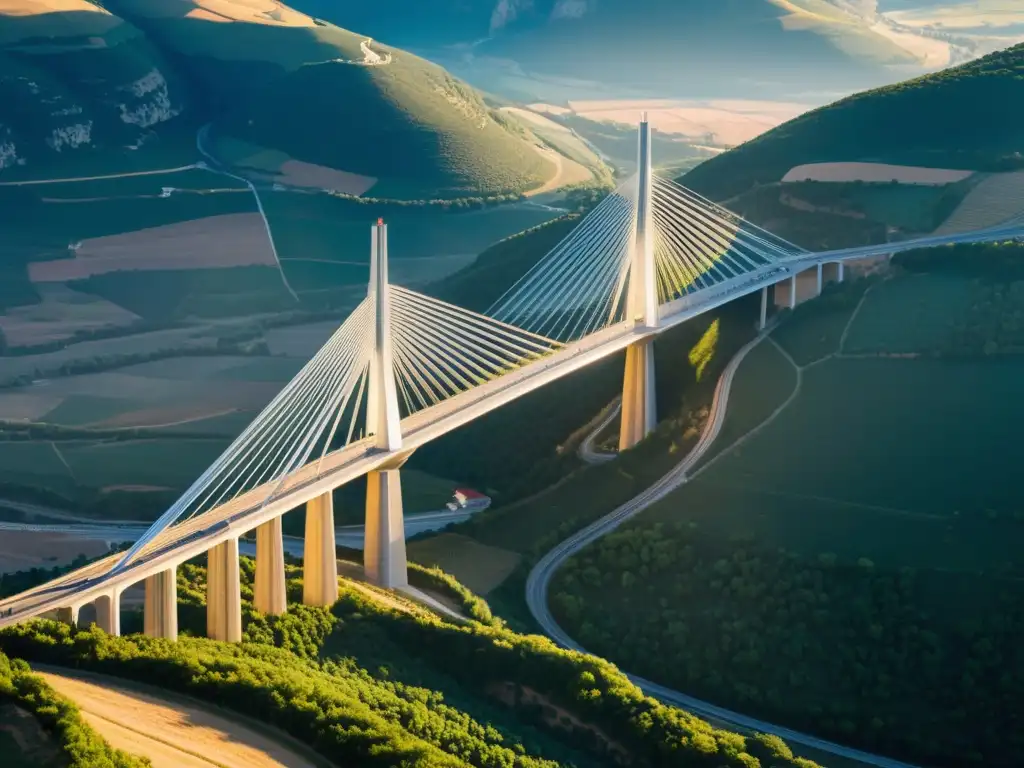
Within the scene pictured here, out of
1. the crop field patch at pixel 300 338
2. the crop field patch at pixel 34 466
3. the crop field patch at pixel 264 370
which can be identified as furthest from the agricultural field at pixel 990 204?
the crop field patch at pixel 34 466

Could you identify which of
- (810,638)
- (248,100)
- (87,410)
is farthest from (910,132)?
(248,100)

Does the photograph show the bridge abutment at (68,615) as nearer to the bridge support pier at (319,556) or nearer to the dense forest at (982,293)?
the bridge support pier at (319,556)

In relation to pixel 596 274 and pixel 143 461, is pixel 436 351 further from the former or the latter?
pixel 143 461

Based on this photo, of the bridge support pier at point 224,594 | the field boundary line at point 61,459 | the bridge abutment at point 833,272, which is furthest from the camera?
the bridge abutment at point 833,272

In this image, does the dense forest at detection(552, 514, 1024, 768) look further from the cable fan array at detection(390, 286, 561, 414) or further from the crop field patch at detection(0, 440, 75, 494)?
the crop field patch at detection(0, 440, 75, 494)

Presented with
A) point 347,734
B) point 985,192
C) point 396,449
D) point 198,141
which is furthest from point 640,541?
point 198,141

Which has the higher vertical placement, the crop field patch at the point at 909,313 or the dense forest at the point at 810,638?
the crop field patch at the point at 909,313

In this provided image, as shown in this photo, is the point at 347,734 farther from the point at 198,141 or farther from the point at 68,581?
the point at 198,141
